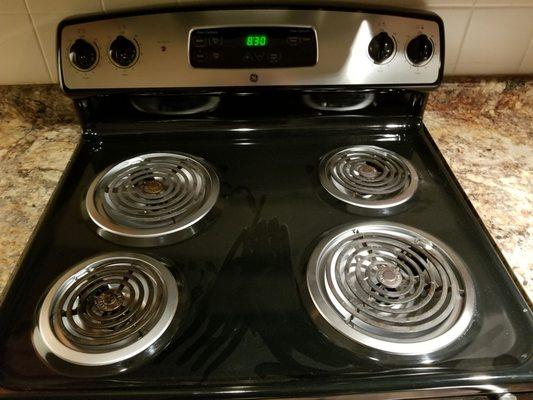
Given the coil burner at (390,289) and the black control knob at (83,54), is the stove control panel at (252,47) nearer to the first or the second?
the black control knob at (83,54)

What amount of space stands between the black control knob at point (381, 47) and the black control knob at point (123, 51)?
443mm

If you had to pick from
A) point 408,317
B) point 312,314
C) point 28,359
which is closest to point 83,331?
point 28,359

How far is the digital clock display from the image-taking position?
0.84 metres

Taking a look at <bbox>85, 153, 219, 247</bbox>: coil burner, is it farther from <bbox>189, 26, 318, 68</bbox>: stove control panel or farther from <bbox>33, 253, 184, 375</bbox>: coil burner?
<bbox>189, 26, 318, 68</bbox>: stove control panel

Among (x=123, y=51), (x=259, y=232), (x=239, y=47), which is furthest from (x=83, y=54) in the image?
(x=259, y=232)

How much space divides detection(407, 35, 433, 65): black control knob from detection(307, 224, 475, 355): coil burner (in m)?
0.35

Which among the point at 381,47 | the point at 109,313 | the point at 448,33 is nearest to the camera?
the point at 109,313

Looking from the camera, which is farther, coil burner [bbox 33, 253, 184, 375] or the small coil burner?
the small coil burner

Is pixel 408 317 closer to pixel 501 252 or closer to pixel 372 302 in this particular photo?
pixel 372 302

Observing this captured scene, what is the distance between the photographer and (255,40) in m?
0.85

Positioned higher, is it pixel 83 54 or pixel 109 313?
pixel 83 54

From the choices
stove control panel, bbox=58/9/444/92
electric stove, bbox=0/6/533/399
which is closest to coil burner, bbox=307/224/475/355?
electric stove, bbox=0/6/533/399

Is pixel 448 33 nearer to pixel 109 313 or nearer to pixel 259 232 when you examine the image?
pixel 259 232

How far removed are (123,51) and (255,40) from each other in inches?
9.6
